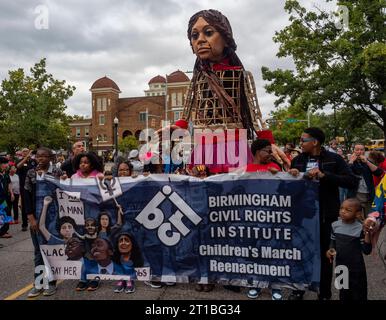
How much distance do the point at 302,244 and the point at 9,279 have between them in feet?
12.1

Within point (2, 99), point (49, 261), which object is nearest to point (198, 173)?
point (49, 261)

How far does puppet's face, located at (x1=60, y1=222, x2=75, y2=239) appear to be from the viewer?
438cm

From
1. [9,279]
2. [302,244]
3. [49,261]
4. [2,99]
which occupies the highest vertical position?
[2,99]

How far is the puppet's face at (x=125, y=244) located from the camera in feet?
14.0

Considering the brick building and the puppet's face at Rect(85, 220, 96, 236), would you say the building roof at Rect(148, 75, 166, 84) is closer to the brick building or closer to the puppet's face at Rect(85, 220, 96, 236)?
the brick building

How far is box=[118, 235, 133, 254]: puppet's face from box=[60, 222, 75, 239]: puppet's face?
1.94 feet

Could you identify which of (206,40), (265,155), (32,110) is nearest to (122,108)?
(32,110)

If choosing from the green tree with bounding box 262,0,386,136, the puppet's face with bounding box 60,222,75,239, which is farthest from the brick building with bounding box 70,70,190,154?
the puppet's face with bounding box 60,222,75,239

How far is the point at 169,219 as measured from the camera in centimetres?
419

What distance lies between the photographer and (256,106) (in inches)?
268

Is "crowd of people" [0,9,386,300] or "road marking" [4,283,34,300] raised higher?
"crowd of people" [0,9,386,300]

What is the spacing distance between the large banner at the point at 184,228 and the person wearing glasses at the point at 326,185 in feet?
0.38

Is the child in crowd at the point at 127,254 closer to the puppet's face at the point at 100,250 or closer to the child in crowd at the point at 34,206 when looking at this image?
the puppet's face at the point at 100,250
